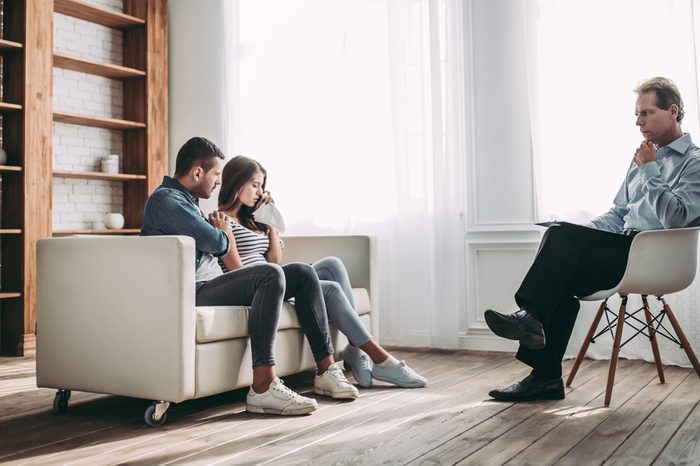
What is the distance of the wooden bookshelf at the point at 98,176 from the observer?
4.73 m

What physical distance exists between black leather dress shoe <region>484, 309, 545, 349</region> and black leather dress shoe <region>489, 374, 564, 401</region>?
0.80ft

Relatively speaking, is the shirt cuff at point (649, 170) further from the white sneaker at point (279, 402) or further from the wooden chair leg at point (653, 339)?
the white sneaker at point (279, 402)

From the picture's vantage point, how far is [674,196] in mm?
2723

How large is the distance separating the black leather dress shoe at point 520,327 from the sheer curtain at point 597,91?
1.36 metres

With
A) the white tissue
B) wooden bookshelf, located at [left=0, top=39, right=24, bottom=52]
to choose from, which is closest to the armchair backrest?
the white tissue

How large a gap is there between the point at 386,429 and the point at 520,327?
61 cm

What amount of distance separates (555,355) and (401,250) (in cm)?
173

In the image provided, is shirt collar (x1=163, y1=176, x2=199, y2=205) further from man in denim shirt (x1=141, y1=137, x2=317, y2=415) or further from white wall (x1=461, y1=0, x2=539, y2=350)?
white wall (x1=461, y1=0, x2=539, y2=350)

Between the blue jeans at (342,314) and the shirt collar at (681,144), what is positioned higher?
the shirt collar at (681,144)

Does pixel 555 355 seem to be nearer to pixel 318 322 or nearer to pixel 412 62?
pixel 318 322

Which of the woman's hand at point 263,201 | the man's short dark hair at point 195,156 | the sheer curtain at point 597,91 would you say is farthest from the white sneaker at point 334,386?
the sheer curtain at point 597,91

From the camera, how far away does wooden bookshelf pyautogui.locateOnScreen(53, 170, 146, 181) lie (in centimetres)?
473

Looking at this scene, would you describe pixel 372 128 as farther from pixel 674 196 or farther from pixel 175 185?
pixel 674 196

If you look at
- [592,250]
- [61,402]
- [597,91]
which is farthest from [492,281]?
[61,402]
